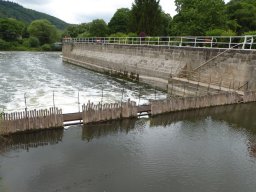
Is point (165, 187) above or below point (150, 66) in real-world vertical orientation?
below

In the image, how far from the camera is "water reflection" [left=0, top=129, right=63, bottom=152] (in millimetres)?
13875

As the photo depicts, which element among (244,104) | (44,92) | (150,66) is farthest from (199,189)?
(150,66)

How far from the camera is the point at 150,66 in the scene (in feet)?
113

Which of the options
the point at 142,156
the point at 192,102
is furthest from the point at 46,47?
the point at 142,156

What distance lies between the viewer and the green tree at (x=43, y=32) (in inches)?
4419

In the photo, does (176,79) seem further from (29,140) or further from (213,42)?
(29,140)

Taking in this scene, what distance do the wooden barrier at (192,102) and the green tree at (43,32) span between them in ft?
331

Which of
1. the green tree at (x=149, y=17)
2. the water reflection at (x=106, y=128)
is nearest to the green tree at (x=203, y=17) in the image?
the green tree at (x=149, y=17)

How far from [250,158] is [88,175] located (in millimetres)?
7429

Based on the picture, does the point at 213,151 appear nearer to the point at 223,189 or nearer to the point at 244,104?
the point at 223,189

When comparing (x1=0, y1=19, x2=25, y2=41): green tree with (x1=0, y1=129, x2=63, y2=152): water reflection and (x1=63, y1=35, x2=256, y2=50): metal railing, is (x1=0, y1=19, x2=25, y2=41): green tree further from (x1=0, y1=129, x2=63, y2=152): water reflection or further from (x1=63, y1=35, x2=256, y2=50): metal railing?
(x1=0, y1=129, x2=63, y2=152): water reflection

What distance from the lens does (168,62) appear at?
31.7m

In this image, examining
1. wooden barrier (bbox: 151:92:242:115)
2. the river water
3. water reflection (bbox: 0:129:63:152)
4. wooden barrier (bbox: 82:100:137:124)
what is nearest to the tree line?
wooden barrier (bbox: 151:92:242:115)

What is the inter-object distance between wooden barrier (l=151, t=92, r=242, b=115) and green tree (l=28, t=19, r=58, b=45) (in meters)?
101
